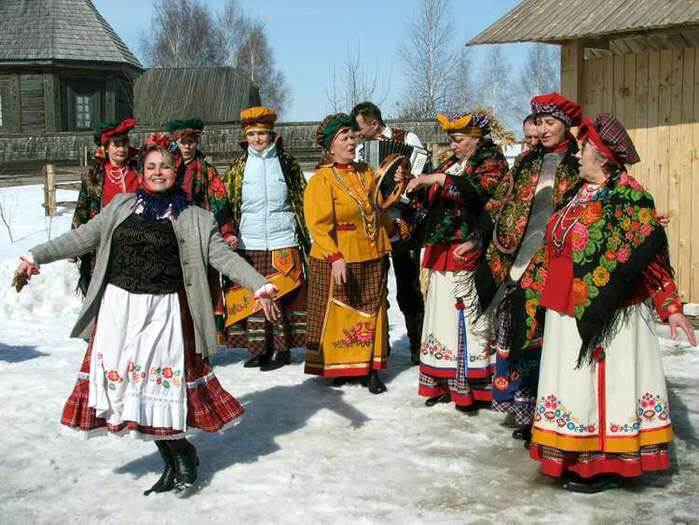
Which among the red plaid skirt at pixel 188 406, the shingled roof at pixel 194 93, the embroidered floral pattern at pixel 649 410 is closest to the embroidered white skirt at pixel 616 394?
the embroidered floral pattern at pixel 649 410

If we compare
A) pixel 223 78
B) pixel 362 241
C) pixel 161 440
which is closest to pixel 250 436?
pixel 161 440

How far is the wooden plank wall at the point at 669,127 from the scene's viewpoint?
7.66m

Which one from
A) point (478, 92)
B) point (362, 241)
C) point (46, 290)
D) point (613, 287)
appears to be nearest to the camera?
point (613, 287)

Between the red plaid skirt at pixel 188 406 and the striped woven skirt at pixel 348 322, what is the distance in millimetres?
1729

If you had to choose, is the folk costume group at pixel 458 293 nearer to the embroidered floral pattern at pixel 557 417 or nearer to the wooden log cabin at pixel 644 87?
the embroidered floral pattern at pixel 557 417

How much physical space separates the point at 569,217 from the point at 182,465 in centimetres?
225

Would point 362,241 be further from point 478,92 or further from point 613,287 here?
point 478,92

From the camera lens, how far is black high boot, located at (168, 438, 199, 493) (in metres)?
4.39

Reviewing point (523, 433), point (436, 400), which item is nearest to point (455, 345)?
point (436, 400)

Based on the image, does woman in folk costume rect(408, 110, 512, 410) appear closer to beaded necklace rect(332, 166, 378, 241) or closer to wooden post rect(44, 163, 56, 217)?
beaded necklace rect(332, 166, 378, 241)

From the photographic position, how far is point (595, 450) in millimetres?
4156

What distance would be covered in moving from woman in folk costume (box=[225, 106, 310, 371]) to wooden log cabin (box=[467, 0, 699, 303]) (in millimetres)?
2465

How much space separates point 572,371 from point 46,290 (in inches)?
268

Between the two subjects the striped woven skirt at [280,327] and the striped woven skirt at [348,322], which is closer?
the striped woven skirt at [348,322]
